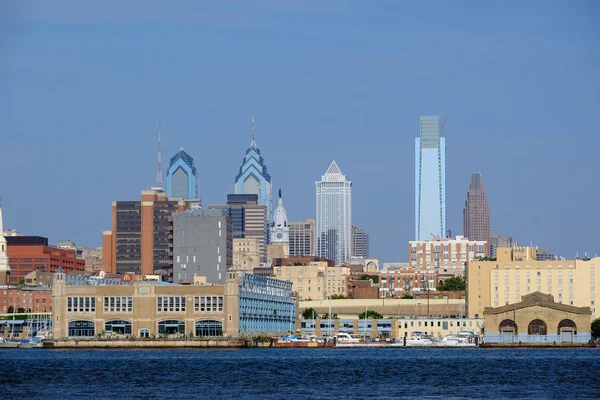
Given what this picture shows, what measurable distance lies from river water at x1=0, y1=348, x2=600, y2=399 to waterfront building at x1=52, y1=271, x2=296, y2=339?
19.7m

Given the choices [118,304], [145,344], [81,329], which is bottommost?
[145,344]

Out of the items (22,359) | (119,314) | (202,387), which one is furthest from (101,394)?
(119,314)

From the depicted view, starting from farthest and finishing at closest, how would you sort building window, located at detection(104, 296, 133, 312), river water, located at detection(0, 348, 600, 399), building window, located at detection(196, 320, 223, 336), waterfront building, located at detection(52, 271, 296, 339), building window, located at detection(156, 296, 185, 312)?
building window, located at detection(104, 296, 133, 312) → building window, located at detection(196, 320, 223, 336) → building window, located at detection(156, 296, 185, 312) → waterfront building, located at detection(52, 271, 296, 339) → river water, located at detection(0, 348, 600, 399)

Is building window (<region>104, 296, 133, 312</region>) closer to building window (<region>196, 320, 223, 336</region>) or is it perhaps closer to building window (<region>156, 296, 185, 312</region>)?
building window (<region>156, 296, 185, 312</region>)

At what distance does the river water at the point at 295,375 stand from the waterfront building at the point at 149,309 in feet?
64.5

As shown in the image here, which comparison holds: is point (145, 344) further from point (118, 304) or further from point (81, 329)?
point (81, 329)

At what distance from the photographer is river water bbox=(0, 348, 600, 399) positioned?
99812 millimetres

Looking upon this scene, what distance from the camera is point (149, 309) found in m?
191

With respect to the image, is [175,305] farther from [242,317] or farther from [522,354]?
[522,354]

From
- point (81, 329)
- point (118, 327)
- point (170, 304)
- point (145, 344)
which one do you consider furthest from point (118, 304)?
point (145, 344)

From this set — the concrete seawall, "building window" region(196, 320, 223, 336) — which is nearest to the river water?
the concrete seawall

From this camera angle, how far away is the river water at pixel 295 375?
99.8 meters

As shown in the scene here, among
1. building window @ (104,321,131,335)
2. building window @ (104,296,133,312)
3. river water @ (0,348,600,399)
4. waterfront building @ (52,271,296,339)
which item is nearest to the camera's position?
river water @ (0,348,600,399)

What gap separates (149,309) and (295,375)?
237 ft
